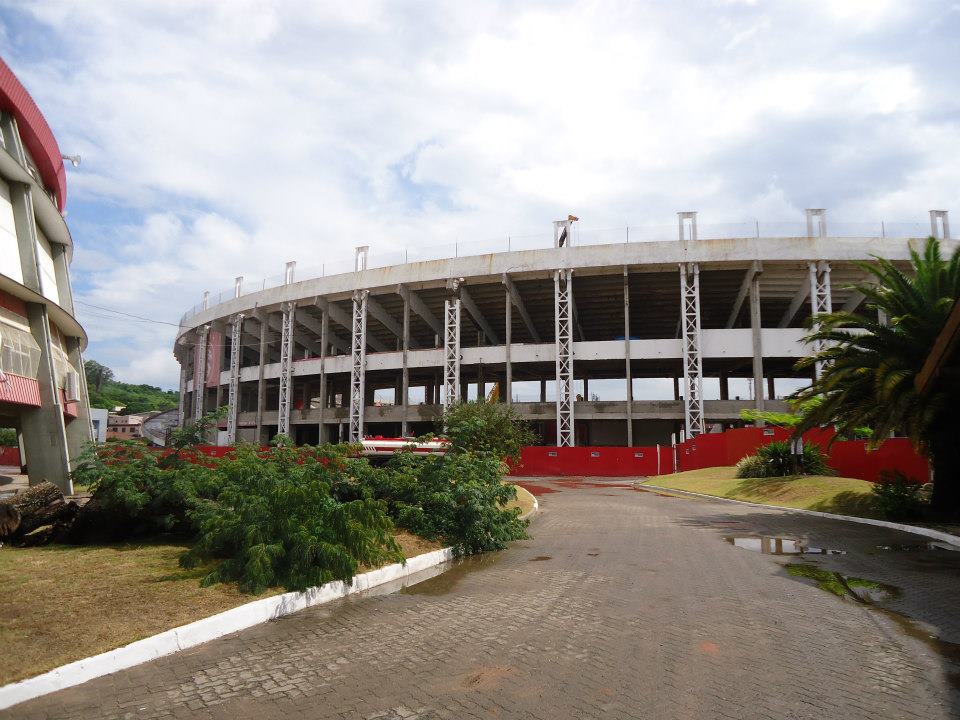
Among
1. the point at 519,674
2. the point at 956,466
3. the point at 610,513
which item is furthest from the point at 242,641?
the point at 956,466

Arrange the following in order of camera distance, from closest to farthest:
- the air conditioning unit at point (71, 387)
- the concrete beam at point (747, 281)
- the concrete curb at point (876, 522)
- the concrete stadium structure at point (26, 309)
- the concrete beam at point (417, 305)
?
the concrete curb at point (876, 522)
the concrete stadium structure at point (26, 309)
the air conditioning unit at point (71, 387)
the concrete beam at point (747, 281)
the concrete beam at point (417, 305)

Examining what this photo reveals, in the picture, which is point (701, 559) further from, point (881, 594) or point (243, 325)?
point (243, 325)

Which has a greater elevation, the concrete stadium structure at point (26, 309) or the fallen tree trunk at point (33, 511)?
the concrete stadium structure at point (26, 309)

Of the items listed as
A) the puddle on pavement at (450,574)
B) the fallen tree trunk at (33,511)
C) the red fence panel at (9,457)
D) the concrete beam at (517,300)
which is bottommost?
the red fence panel at (9,457)

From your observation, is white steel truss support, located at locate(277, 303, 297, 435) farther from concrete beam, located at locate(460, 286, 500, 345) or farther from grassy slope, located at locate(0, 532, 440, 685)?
grassy slope, located at locate(0, 532, 440, 685)

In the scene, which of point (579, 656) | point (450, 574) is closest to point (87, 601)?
point (450, 574)

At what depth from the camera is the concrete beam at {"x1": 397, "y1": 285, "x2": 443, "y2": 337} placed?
43.7m

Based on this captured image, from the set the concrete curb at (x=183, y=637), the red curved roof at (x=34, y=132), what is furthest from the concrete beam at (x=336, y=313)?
the concrete curb at (x=183, y=637)

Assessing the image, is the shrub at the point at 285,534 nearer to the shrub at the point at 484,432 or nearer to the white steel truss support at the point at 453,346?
the shrub at the point at 484,432

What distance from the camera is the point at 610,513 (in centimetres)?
1673

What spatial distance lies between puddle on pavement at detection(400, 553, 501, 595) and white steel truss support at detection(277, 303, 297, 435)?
39.9 metres

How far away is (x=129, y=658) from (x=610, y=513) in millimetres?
13431

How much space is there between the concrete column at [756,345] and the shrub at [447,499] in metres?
29.4

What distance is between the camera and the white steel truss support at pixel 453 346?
4091 cm
